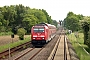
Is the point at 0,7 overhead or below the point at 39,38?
overhead

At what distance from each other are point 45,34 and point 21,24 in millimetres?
54454

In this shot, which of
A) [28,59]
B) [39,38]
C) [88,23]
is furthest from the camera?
[88,23]

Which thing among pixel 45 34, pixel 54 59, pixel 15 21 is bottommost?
pixel 54 59

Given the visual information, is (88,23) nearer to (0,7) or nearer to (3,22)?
(3,22)

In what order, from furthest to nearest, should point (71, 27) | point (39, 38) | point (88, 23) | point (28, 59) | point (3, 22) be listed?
point (71, 27) < point (3, 22) < point (88, 23) < point (39, 38) < point (28, 59)

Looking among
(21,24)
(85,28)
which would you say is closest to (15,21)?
(21,24)

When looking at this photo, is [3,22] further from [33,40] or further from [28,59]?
[28,59]

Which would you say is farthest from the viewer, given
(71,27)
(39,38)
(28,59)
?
(71,27)

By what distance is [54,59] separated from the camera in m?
19.6

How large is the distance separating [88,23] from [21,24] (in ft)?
171

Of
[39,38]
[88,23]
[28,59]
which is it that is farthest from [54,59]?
[88,23]

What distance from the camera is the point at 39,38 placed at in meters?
31.4

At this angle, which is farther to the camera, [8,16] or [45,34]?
[8,16]

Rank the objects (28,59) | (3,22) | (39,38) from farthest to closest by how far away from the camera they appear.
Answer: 1. (3,22)
2. (39,38)
3. (28,59)
